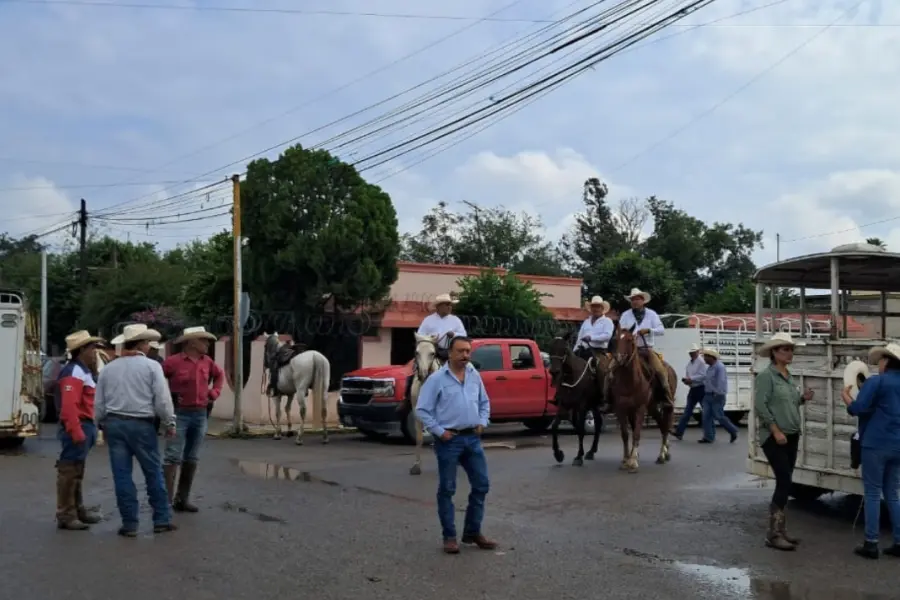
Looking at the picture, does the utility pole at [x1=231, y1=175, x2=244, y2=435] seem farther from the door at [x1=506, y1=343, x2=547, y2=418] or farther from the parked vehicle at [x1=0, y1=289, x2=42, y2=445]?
the door at [x1=506, y1=343, x2=547, y2=418]

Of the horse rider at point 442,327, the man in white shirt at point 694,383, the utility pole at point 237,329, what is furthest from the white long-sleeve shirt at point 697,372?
the utility pole at point 237,329

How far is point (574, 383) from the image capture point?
14.4 meters

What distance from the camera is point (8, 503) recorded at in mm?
10758

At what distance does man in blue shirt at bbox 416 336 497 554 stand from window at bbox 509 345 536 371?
11.1 meters

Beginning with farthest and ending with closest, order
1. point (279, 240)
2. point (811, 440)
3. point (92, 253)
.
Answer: point (92, 253), point (279, 240), point (811, 440)

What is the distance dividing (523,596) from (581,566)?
1.15m

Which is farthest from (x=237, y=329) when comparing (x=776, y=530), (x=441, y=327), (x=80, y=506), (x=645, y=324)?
(x=776, y=530)

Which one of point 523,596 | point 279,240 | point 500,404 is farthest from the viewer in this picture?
point 279,240

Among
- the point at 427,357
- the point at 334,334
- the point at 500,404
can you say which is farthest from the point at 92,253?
the point at 427,357

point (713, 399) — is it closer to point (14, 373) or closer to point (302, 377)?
point (302, 377)

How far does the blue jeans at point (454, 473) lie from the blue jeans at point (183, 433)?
3.06 metres

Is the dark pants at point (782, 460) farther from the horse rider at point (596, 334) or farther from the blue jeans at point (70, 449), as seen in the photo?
the blue jeans at point (70, 449)

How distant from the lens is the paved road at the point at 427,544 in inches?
284

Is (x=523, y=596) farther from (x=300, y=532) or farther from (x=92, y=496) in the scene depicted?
(x=92, y=496)
